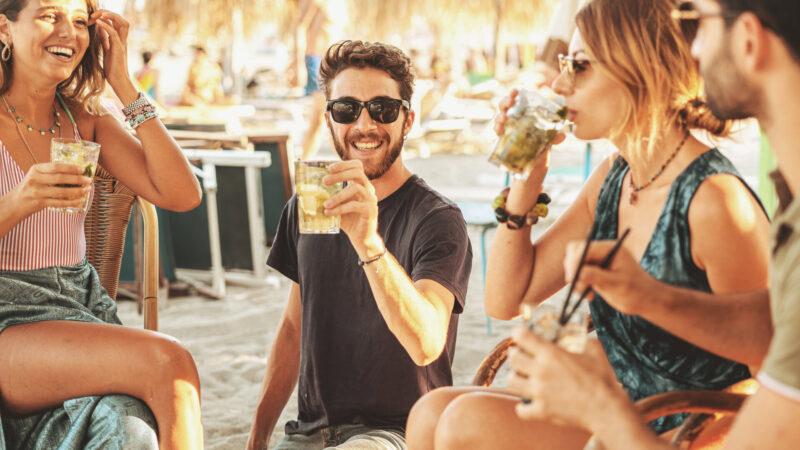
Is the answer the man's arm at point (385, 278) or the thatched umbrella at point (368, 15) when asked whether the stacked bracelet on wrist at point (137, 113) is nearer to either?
the man's arm at point (385, 278)

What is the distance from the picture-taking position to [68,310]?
259 centimetres

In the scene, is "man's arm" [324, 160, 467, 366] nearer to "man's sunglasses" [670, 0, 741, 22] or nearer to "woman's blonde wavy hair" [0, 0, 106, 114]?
"man's sunglasses" [670, 0, 741, 22]

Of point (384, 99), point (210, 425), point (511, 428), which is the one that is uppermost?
point (384, 99)

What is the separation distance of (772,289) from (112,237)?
221cm

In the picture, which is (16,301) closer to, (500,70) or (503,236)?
(503,236)

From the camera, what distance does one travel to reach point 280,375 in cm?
289

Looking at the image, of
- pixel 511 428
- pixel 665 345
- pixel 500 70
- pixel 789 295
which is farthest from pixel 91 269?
pixel 500 70

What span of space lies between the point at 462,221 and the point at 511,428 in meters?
0.79

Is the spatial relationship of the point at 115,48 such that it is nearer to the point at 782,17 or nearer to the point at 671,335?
the point at 671,335

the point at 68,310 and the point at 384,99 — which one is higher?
the point at 384,99

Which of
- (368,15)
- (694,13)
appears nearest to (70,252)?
(694,13)

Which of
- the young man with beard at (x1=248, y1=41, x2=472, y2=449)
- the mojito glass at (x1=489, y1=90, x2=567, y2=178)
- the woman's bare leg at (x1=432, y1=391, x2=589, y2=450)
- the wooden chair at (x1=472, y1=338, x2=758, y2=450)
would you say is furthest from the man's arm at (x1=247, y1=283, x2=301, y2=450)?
the wooden chair at (x1=472, y1=338, x2=758, y2=450)

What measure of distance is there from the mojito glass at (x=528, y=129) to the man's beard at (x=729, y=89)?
0.59m

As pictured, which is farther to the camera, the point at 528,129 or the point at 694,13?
the point at 528,129
